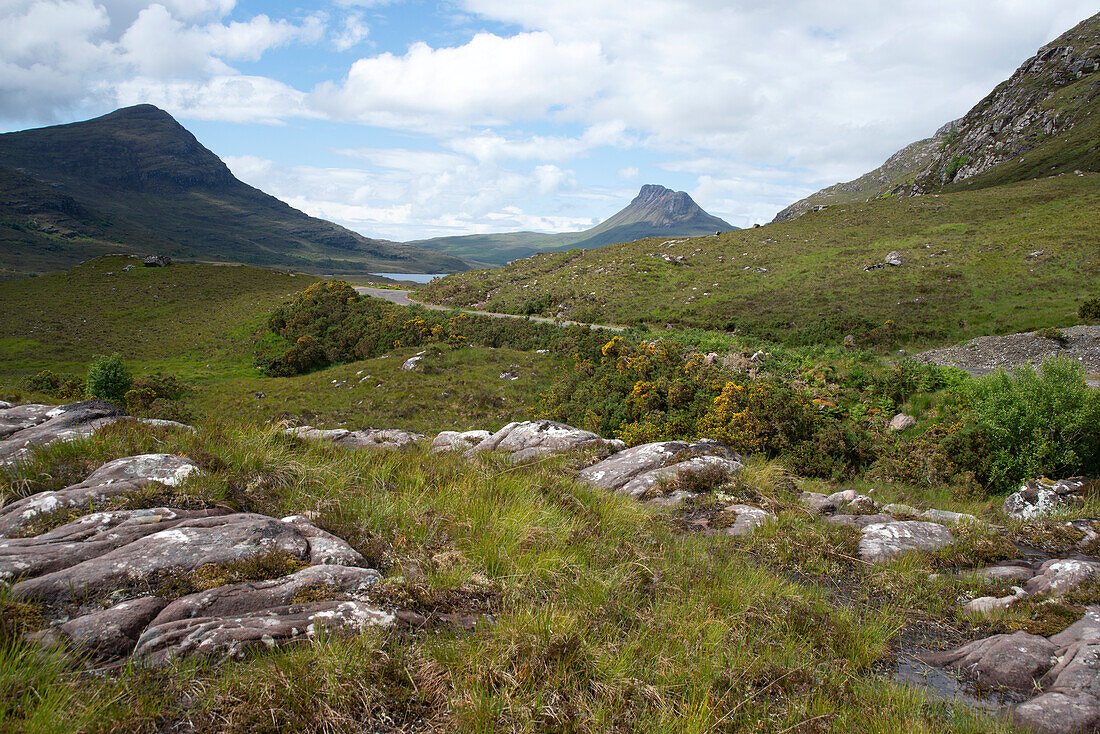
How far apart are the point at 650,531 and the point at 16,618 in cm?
622

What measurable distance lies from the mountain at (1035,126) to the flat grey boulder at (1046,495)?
85577 mm

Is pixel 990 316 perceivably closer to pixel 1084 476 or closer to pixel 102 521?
pixel 1084 476

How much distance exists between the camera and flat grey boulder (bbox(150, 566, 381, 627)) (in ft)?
11.8

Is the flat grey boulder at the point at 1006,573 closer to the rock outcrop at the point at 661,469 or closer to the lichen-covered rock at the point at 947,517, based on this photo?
the lichen-covered rock at the point at 947,517

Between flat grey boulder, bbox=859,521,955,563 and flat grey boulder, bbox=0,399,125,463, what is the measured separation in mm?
11316

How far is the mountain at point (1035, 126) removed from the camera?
77.4 metres

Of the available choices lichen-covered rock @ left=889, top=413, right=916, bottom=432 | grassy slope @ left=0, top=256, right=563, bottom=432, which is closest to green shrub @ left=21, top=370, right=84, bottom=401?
grassy slope @ left=0, top=256, right=563, bottom=432

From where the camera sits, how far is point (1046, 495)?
397 inches

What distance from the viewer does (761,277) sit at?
48.0 meters

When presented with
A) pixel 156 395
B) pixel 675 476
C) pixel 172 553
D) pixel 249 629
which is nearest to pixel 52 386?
pixel 156 395

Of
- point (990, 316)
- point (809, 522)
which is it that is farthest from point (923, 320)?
point (809, 522)

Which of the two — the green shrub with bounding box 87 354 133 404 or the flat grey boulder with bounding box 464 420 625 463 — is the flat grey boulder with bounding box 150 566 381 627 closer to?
the flat grey boulder with bounding box 464 420 625 463

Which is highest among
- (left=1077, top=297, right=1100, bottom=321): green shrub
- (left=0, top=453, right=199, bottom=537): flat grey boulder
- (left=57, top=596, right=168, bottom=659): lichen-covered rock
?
(left=1077, top=297, right=1100, bottom=321): green shrub

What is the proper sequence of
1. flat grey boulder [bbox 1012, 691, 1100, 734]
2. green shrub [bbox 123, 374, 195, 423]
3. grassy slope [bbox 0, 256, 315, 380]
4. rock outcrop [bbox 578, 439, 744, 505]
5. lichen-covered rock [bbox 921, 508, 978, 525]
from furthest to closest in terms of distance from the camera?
grassy slope [bbox 0, 256, 315, 380], green shrub [bbox 123, 374, 195, 423], rock outcrop [bbox 578, 439, 744, 505], lichen-covered rock [bbox 921, 508, 978, 525], flat grey boulder [bbox 1012, 691, 1100, 734]
